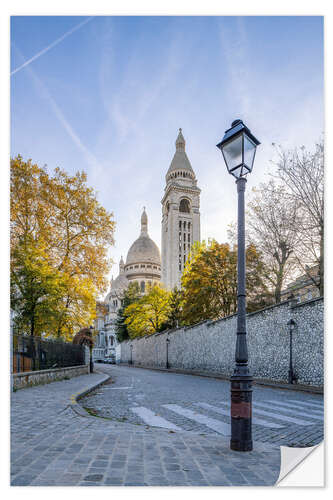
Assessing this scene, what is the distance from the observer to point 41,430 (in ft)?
16.7

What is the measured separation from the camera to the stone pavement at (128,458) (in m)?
3.23

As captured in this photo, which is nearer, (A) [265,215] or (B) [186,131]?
(B) [186,131]

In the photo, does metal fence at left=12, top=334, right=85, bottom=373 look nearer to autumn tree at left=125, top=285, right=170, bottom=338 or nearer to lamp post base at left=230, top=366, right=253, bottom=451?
lamp post base at left=230, top=366, right=253, bottom=451

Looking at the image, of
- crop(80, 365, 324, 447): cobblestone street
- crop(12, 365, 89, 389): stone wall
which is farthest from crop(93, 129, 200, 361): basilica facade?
crop(80, 365, 324, 447): cobblestone street

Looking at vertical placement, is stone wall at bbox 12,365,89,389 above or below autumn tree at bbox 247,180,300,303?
below

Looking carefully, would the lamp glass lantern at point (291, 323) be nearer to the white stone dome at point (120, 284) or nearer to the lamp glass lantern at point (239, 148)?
the lamp glass lantern at point (239, 148)

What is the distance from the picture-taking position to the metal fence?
32.8ft

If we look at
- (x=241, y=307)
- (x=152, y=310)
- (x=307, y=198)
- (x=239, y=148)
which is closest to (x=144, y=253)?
(x=152, y=310)

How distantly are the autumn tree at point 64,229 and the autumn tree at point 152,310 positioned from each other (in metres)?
30.7

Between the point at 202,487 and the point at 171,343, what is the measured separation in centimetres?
2984

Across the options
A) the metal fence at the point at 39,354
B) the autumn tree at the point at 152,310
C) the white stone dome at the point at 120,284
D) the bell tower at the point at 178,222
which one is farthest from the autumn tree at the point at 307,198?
the white stone dome at the point at 120,284
